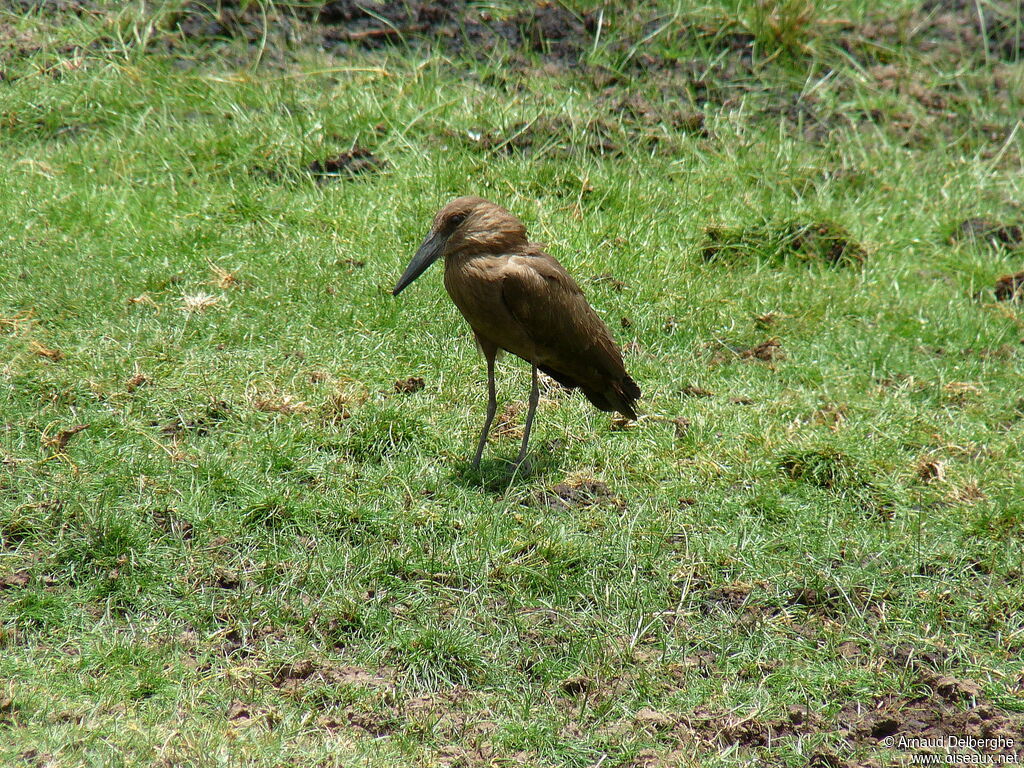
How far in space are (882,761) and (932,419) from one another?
2.43 metres

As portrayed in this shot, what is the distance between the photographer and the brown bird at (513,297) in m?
4.85

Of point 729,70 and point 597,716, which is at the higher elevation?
point 729,70

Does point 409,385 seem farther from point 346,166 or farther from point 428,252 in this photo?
point 346,166

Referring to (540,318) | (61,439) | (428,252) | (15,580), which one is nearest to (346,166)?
(428,252)

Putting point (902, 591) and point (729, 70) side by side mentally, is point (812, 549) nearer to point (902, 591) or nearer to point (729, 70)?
point (902, 591)

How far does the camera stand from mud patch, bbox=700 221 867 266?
7.14 m

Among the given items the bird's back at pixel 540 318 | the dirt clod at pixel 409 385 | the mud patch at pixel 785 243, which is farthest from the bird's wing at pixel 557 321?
the mud patch at pixel 785 243

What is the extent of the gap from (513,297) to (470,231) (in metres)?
0.40

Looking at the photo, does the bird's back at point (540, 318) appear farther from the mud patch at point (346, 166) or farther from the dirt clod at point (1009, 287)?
the dirt clod at point (1009, 287)

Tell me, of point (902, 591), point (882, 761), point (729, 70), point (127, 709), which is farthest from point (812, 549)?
point (729, 70)

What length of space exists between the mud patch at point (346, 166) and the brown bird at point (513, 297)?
98.5 inches

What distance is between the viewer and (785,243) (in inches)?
284

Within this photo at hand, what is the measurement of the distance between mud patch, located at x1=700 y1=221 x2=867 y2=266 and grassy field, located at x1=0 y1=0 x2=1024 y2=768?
22mm

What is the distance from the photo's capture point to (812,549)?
477 cm
